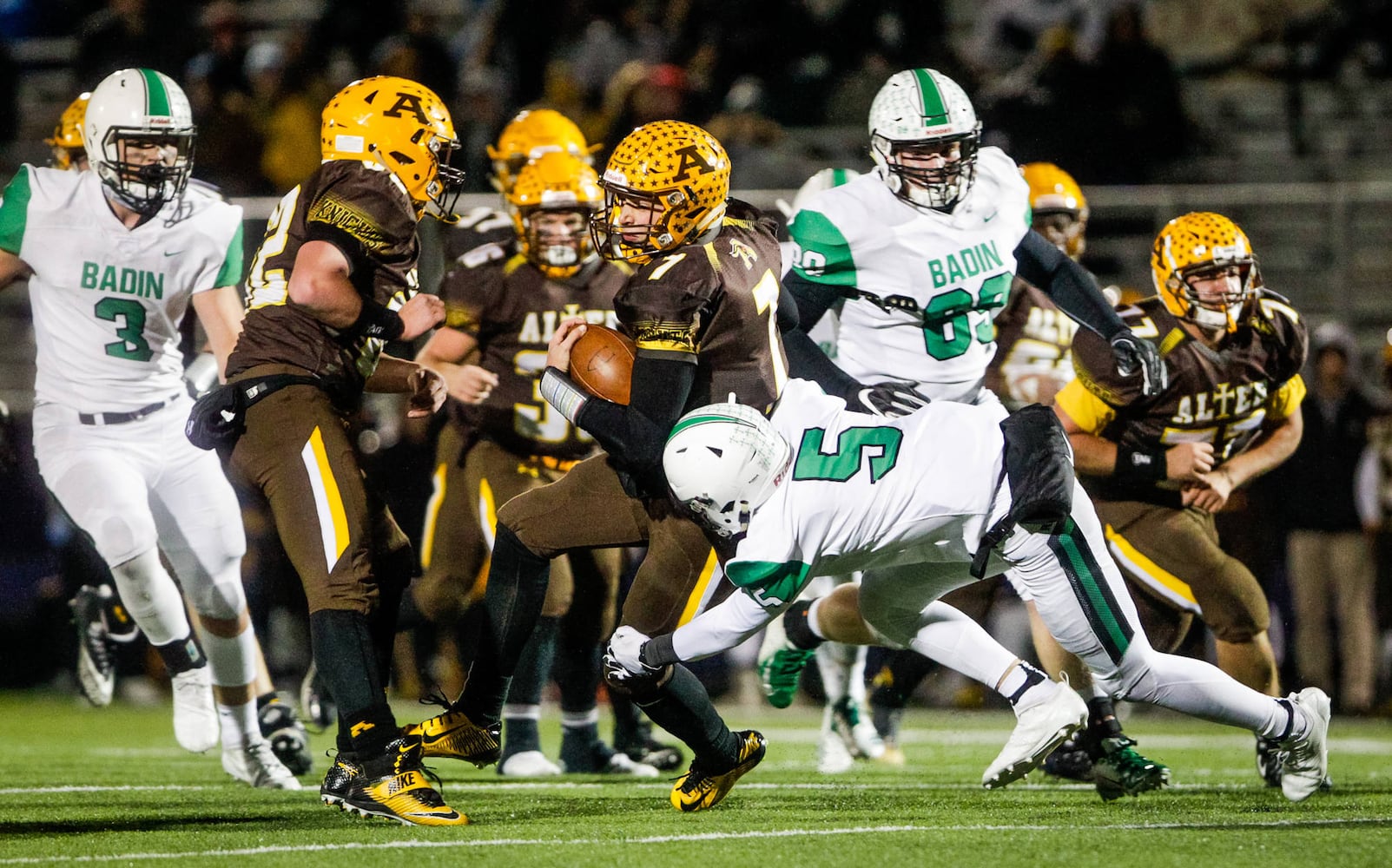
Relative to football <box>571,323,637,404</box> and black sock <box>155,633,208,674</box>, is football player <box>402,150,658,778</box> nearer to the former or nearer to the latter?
black sock <box>155,633,208,674</box>

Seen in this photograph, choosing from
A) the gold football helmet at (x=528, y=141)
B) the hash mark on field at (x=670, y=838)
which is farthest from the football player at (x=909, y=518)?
the gold football helmet at (x=528, y=141)

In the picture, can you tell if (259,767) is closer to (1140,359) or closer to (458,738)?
(458,738)

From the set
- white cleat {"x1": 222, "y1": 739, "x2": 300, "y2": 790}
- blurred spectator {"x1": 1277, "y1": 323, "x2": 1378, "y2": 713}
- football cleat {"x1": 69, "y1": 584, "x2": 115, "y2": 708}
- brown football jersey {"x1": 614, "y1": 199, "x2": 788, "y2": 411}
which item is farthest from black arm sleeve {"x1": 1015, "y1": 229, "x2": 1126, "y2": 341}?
blurred spectator {"x1": 1277, "y1": 323, "x2": 1378, "y2": 713}

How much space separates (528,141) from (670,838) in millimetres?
4031

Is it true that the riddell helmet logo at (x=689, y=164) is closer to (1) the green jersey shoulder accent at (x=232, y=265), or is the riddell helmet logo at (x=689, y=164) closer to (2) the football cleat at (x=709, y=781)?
(2) the football cleat at (x=709, y=781)

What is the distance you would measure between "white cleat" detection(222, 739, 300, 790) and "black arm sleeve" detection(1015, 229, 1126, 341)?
293 cm

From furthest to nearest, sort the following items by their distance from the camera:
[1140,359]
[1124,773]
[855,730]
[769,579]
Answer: [855,730], [1140,359], [1124,773], [769,579]

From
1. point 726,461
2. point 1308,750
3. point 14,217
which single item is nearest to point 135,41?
point 14,217

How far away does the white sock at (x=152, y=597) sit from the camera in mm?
5836

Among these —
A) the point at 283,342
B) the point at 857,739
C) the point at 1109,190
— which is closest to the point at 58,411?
the point at 283,342

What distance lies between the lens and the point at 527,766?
6.44 meters

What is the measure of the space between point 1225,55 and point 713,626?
888 centimetres

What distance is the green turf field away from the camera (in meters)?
4.13

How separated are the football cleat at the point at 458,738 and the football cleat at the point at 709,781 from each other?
0.55m
